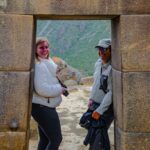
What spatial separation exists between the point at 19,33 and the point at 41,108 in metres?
0.89

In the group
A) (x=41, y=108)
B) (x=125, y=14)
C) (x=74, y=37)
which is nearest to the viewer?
(x=125, y=14)

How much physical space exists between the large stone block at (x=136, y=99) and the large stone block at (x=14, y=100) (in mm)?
1043

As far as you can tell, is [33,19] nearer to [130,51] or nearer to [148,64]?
[130,51]

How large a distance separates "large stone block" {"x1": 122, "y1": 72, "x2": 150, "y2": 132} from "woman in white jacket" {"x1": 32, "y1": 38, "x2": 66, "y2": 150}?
0.80m

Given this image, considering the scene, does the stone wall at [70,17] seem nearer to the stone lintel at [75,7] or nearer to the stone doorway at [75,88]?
the stone lintel at [75,7]

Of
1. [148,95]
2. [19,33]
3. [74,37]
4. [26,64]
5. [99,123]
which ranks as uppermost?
[74,37]

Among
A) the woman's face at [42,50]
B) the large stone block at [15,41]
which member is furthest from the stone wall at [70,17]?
the woman's face at [42,50]

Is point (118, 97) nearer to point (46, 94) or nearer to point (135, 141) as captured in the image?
point (135, 141)

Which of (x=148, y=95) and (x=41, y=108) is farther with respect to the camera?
(x=41, y=108)

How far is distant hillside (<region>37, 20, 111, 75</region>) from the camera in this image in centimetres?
2893

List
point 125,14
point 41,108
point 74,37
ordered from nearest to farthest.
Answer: point 125,14 < point 41,108 < point 74,37

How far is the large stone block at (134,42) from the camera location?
3.43 meters

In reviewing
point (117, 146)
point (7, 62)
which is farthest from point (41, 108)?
point (117, 146)

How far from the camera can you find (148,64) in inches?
137
